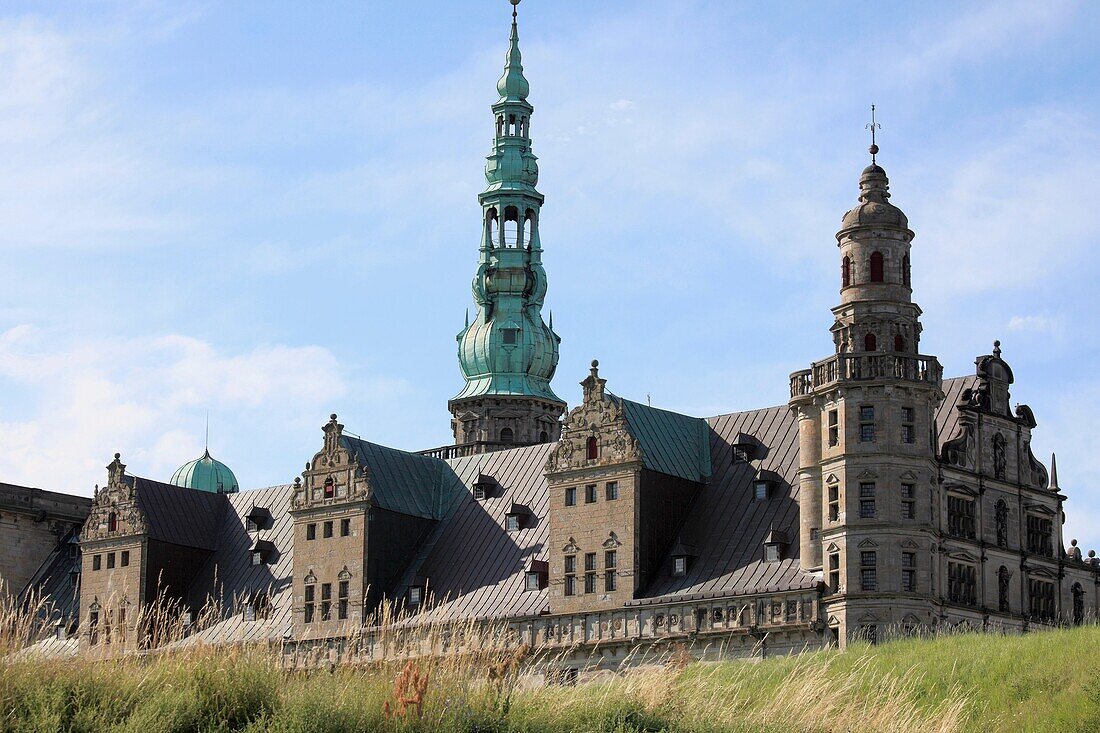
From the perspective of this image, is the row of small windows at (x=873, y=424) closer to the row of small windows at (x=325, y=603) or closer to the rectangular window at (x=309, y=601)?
the row of small windows at (x=325, y=603)

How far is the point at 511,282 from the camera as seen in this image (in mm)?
118125

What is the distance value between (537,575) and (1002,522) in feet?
59.4

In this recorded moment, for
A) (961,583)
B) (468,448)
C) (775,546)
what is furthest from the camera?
(468,448)

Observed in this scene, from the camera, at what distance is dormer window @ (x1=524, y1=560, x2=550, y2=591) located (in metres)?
80.3

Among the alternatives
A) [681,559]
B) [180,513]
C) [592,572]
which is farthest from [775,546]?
[180,513]

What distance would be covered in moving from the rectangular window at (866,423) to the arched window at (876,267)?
202 inches

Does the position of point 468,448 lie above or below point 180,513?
above

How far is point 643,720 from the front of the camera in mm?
34406

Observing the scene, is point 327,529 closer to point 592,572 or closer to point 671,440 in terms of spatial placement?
point 592,572

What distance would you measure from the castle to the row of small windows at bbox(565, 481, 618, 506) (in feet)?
0.28

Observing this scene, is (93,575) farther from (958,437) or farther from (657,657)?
(958,437)

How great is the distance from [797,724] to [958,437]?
40.0 metres

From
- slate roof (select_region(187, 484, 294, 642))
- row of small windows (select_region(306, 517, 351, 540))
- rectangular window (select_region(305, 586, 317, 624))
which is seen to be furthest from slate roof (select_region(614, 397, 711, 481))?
slate roof (select_region(187, 484, 294, 642))

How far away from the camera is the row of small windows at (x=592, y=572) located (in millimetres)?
77000
